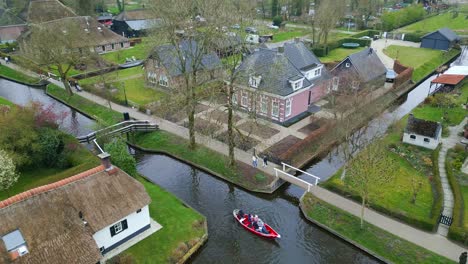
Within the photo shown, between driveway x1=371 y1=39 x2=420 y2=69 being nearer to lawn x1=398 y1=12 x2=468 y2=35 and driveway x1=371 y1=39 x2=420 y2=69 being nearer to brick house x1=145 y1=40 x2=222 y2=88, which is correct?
lawn x1=398 y1=12 x2=468 y2=35

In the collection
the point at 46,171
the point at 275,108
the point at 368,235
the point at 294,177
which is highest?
the point at 275,108

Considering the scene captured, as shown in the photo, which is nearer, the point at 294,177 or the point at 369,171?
the point at 369,171

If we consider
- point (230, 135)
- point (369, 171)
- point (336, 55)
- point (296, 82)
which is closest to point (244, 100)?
point (296, 82)

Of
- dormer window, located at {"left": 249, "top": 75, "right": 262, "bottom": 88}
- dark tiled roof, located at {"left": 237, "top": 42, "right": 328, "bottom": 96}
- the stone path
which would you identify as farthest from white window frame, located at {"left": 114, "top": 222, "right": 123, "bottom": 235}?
dormer window, located at {"left": 249, "top": 75, "right": 262, "bottom": 88}

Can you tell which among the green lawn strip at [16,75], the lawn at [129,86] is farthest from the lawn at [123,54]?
the green lawn strip at [16,75]

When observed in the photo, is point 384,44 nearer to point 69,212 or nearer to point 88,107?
point 88,107

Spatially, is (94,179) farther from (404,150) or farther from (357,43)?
(357,43)

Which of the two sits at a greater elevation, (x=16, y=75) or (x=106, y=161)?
(x=106, y=161)
